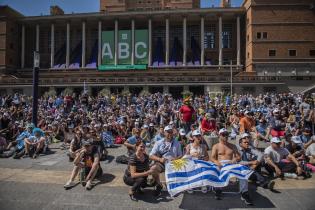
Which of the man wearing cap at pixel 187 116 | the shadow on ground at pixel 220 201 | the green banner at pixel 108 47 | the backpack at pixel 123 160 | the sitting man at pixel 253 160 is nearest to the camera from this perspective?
the shadow on ground at pixel 220 201

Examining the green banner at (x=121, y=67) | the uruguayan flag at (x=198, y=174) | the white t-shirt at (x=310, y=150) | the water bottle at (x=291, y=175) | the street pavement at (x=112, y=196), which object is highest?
the green banner at (x=121, y=67)

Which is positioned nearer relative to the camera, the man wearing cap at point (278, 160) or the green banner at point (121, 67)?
the man wearing cap at point (278, 160)

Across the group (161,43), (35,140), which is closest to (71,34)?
(161,43)

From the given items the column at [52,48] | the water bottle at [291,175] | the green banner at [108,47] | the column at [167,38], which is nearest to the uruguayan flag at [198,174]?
the water bottle at [291,175]

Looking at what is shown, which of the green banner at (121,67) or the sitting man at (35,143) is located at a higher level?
the green banner at (121,67)

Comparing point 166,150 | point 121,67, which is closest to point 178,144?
point 166,150

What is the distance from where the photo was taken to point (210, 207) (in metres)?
6.27

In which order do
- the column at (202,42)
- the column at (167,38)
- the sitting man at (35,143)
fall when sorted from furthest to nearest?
the column at (167,38)
the column at (202,42)
the sitting man at (35,143)

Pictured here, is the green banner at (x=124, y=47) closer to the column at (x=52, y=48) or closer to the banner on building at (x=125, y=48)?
the banner on building at (x=125, y=48)

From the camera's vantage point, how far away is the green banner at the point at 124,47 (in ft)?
173

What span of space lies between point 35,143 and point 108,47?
43.7 metres

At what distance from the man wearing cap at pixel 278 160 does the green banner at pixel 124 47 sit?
4643 cm

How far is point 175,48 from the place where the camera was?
175 ft

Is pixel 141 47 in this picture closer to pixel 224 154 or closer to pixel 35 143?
pixel 35 143
